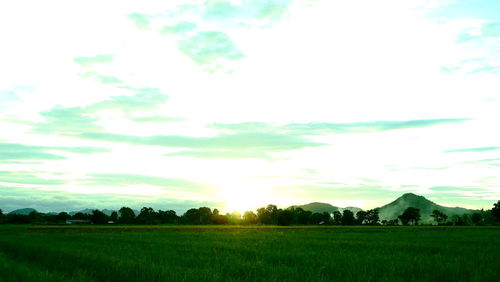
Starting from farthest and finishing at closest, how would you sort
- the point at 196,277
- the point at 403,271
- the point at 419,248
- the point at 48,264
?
the point at 419,248
the point at 48,264
the point at 403,271
the point at 196,277

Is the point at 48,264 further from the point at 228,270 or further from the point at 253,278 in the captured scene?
the point at 253,278

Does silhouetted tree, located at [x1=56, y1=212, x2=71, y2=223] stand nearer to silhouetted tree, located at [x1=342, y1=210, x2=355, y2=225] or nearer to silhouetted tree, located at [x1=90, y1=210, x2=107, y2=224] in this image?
silhouetted tree, located at [x1=90, y1=210, x2=107, y2=224]

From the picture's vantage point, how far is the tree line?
123m

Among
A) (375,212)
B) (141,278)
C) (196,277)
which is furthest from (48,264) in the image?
(375,212)

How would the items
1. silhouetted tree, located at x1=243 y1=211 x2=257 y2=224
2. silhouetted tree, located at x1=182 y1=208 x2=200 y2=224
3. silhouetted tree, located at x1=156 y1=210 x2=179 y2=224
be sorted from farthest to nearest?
1. silhouetted tree, located at x1=243 y1=211 x2=257 y2=224
2. silhouetted tree, located at x1=182 y1=208 x2=200 y2=224
3. silhouetted tree, located at x1=156 y1=210 x2=179 y2=224

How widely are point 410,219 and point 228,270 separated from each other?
167 m

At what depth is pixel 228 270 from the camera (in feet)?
33.9

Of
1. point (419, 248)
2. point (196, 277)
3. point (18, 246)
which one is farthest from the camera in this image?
point (18, 246)

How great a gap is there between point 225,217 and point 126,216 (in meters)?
31.0

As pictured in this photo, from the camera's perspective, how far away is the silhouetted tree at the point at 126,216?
12501 cm

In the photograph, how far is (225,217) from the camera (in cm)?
12988

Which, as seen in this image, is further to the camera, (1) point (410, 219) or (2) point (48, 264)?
(1) point (410, 219)

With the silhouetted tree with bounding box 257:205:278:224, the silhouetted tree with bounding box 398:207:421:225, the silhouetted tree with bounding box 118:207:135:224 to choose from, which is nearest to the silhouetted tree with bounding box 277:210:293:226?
the silhouetted tree with bounding box 257:205:278:224

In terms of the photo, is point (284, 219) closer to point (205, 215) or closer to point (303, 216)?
point (303, 216)
